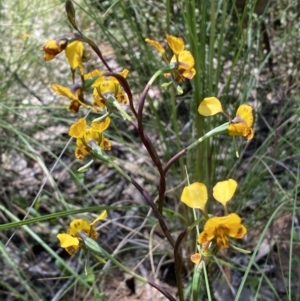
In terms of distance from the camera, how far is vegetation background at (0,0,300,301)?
4.38 feet

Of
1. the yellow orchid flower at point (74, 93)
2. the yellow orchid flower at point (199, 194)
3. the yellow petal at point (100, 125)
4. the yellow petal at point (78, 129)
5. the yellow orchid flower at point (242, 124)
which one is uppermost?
the yellow orchid flower at point (74, 93)

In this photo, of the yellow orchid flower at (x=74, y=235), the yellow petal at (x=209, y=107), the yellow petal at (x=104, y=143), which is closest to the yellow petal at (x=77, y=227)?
the yellow orchid flower at (x=74, y=235)

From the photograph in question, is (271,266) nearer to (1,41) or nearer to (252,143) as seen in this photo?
(252,143)

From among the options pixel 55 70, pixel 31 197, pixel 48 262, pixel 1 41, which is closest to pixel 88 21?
pixel 55 70

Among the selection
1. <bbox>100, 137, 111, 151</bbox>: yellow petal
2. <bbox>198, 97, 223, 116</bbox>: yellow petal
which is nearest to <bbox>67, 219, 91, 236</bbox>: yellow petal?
<bbox>100, 137, 111, 151</bbox>: yellow petal

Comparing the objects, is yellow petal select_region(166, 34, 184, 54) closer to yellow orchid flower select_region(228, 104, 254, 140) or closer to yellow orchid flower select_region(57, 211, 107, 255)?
yellow orchid flower select_region(228, 104, 254, 140)

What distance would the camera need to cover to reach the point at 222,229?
2.13ft

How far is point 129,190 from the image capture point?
181 centimetres

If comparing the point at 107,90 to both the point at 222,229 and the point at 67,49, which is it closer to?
the point at 67,49

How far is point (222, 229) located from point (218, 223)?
0.05ft

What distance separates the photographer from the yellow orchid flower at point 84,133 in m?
0.75

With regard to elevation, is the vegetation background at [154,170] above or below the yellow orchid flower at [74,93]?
below

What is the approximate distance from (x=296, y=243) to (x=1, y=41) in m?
1.12

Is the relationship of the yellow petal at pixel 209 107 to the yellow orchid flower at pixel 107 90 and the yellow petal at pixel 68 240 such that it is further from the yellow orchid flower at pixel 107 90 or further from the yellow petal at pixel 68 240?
the yellow petal at pixel 68 240
